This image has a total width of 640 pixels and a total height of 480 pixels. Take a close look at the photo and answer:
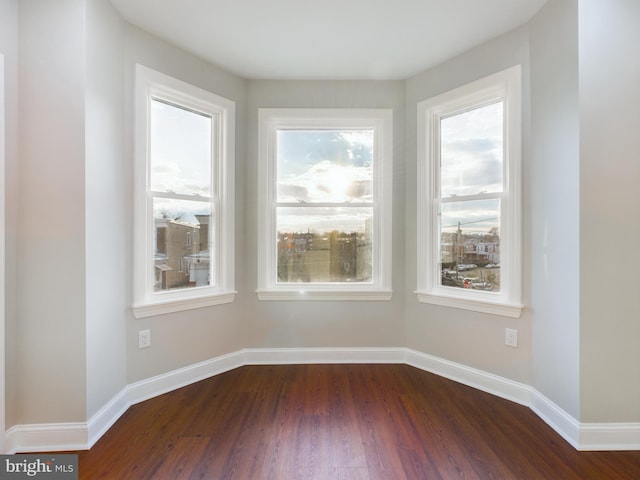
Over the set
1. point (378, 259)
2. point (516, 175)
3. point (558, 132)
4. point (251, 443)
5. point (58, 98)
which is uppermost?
point (58, 98)

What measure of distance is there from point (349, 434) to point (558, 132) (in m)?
2.21

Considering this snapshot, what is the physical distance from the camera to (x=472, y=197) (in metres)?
2.44

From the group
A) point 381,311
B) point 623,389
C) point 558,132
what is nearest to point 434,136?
point 558,132

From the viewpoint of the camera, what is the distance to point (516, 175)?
86.1 inches

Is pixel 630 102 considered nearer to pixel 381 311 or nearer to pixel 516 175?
pixel 516 175

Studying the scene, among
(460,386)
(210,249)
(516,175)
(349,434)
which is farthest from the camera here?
(210,249)

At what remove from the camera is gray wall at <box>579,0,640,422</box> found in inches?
66.6

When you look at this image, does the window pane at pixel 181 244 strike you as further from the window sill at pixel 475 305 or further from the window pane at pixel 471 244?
the window pane at pixel 471 244

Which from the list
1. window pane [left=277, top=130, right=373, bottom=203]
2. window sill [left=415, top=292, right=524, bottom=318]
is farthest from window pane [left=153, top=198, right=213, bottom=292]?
window sill [left=415, top=292, right=524, bottom=318]

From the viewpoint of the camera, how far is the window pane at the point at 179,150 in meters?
2.32

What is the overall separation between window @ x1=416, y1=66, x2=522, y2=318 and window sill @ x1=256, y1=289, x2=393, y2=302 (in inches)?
14.4

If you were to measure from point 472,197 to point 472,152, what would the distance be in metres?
0.37

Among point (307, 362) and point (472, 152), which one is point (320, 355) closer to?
point (307, 362)

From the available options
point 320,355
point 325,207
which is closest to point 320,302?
point 320,355
